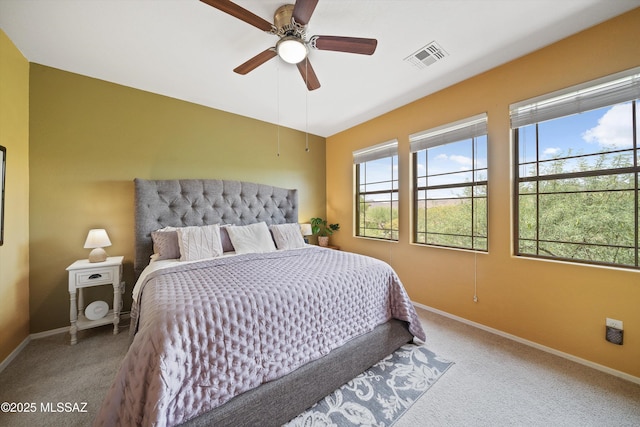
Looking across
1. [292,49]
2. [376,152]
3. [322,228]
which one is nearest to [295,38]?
[292,49]

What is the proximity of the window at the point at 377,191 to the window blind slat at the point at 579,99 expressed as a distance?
4.72 ft

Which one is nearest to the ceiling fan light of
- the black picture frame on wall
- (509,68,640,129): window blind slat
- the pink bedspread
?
the pink bedspread

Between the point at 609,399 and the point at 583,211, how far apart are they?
143 cm

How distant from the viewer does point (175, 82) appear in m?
2.67

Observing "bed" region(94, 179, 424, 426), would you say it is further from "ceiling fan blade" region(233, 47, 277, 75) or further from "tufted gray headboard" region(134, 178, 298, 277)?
"ceiling fan blade" region(233, 47, 277, 75)

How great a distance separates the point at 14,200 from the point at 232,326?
2511 millimetres

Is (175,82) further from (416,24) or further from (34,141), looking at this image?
(416,24)

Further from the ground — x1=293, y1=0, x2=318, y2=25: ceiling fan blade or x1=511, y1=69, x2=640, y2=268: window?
x1=293, y1=0, x2=318, y2=25: ceiling fan blade

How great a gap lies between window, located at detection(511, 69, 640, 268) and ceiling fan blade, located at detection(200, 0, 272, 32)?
243 cm

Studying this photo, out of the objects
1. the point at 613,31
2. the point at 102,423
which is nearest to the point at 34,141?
the point at 102,423

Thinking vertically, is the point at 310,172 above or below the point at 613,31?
below

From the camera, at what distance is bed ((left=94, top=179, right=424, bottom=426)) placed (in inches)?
41.3

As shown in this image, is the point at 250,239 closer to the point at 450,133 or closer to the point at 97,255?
the point at 97,255

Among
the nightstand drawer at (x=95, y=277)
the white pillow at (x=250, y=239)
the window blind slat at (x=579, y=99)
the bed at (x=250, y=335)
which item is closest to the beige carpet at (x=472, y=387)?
the bed at (x=250, y=335)
